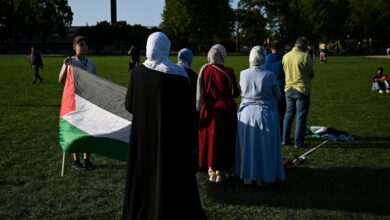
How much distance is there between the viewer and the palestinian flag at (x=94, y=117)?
7453 mm

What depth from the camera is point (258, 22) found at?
100875 mm

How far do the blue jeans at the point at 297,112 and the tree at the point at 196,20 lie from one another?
86388mm

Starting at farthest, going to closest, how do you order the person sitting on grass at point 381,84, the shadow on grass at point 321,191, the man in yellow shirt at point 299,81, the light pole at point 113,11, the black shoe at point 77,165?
the light pole at point 113,11 → the person sitting on grass at point 381,84 → the man in yellow shirt at point 299,81 → the black shoe at point 77,165 → the shadow on grass at point 321,191

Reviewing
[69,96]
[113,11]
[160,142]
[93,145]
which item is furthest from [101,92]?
[113,11]

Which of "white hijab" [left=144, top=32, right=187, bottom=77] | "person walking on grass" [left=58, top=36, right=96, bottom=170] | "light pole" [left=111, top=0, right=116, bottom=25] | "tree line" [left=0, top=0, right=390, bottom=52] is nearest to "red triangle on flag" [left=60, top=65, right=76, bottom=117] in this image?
"person walking on grass" [left=58, top=36, right=96, bottom=170]

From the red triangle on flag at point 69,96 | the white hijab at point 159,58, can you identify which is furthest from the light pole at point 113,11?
the white hijab at point 159,58

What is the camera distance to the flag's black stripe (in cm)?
760

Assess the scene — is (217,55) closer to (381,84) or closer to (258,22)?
(381,84)

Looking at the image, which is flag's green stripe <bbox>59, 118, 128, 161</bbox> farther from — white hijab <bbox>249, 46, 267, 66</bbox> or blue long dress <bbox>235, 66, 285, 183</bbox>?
white hijab <bbox>249, 46, 267, 66</bbox>

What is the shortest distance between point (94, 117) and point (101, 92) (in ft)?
1.34

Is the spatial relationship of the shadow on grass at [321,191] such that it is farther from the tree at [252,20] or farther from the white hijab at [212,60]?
the tree at [252,20]

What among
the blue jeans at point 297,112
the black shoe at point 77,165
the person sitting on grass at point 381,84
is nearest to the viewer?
the black shoe at point 77,165

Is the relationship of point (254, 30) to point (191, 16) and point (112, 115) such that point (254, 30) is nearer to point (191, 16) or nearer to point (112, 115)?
point (191, 16)

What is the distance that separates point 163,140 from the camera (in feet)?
16.4
